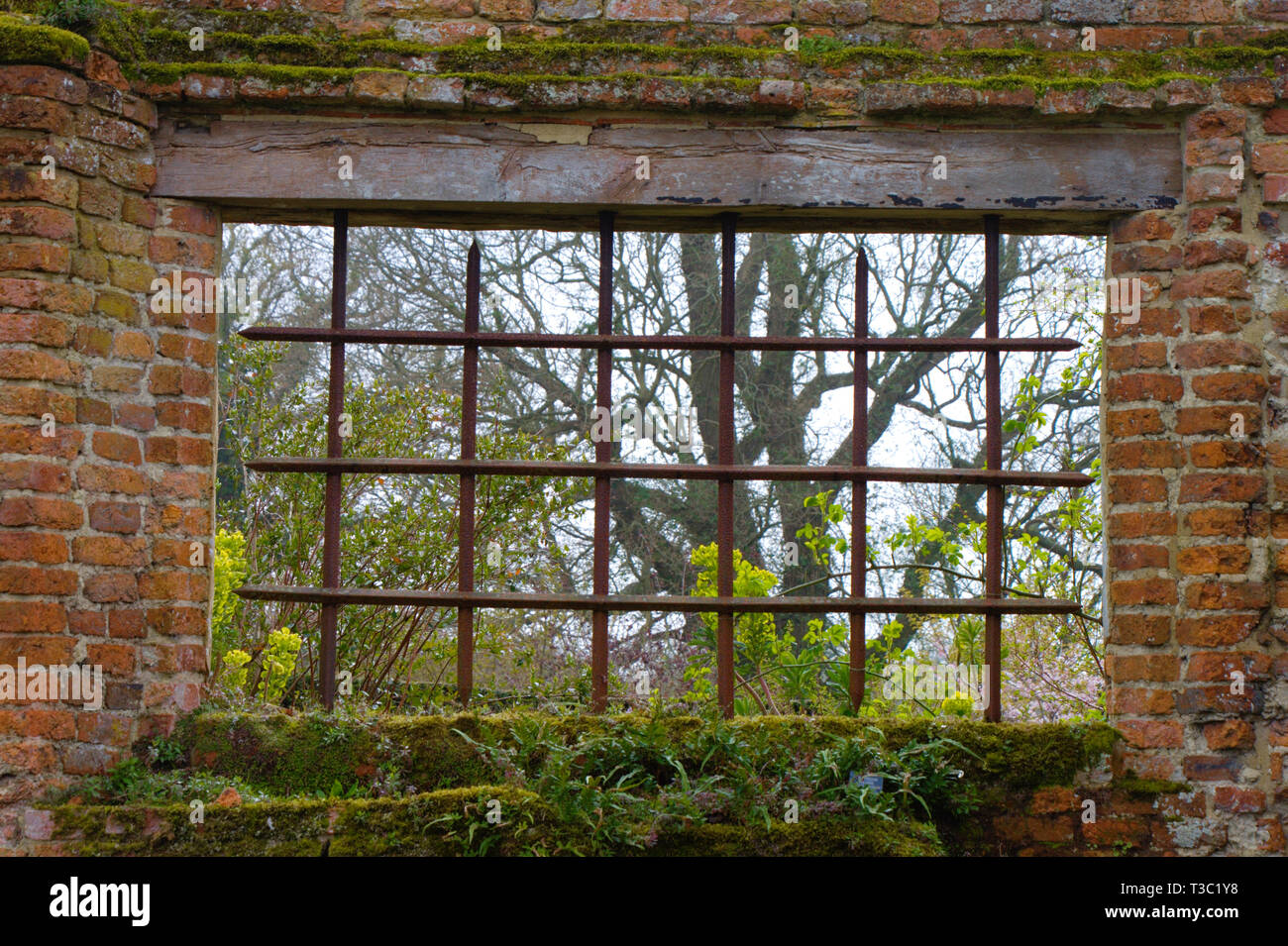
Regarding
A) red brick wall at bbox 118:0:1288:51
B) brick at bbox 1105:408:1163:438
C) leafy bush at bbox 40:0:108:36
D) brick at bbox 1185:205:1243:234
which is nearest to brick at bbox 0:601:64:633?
leafy bush at bbox 40:0:108:36

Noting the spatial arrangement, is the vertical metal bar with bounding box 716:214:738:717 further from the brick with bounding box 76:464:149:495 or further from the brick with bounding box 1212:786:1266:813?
the brick with bounding box 76:464:149:495

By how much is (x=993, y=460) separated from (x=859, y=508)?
1.55 ft

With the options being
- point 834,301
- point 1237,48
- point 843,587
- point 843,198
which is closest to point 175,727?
point 843,198

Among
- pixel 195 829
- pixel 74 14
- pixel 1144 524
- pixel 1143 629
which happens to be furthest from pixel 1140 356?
pixel 74 14

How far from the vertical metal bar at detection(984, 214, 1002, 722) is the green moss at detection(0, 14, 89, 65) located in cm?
288

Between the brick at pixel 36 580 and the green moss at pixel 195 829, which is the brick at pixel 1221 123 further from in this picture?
the brick at pixel 36 580

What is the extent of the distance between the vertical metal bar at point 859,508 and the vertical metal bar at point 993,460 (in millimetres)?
389

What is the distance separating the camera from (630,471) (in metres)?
3.36

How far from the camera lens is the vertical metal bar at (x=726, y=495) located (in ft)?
10.9

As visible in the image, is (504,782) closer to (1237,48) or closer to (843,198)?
(843,198)

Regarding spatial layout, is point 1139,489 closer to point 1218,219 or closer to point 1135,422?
point 1135,422

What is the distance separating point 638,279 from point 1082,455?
145 inches

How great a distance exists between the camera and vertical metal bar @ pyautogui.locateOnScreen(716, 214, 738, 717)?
331 centimetres

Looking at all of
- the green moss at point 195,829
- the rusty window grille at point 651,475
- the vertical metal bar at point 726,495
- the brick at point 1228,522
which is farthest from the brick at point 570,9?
the green moss at point 195,829
